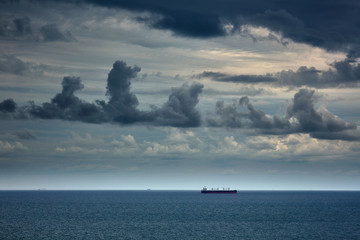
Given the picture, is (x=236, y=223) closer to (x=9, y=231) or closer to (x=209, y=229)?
(x=209, y=229)

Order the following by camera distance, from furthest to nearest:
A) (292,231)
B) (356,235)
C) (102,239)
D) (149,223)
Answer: (149,223) < (292,231) < (356,235) < (102,239)

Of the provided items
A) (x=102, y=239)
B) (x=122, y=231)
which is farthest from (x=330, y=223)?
(x=102, y=239)

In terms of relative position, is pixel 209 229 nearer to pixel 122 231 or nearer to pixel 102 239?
pixel 122 231

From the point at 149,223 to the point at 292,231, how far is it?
45106 mm

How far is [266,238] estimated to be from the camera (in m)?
106

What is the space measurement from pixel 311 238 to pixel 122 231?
49.0 meters

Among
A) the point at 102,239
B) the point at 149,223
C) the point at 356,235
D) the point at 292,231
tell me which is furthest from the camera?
the point at 149,223

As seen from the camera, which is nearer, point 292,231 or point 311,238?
point 311,238

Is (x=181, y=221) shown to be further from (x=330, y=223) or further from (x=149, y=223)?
(x=330, y=223)

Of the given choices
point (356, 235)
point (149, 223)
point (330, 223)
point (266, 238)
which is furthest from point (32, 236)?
point (330, 223)

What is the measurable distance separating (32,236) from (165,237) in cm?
3172

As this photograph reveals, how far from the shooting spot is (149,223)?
453 feet

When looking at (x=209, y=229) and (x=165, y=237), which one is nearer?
(x=165, y=237)

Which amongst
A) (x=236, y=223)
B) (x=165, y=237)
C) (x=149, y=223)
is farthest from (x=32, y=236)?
(x=236, y=223)
